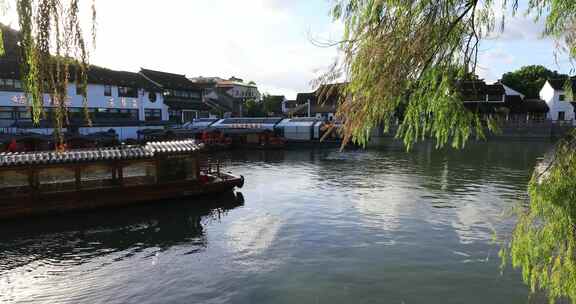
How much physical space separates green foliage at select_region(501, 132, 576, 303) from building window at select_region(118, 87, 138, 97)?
5613 cm

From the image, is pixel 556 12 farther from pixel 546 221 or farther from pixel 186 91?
pixel 186 91

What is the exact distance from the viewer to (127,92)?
5581 centimetres

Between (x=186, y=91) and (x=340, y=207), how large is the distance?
57515 millimetres

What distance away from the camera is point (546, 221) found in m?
5.29

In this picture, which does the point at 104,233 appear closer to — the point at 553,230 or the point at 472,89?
the point at 472,89

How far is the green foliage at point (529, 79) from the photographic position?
83.5 meters

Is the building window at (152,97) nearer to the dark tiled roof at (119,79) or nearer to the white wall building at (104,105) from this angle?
the white wall building at (104,105)

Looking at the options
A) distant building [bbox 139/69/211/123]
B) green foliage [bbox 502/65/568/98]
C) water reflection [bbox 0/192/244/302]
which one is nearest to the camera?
water reflection [bbox 0/192/244/302]

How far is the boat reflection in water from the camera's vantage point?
47.3ft

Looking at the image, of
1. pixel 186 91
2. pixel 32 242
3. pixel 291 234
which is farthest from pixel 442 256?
pixel 186 91

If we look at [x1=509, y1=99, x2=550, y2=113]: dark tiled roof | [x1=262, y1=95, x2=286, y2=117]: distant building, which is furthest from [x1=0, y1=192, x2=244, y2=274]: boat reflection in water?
[x1=262, y1=95, x2=286, y2=117]: distant building

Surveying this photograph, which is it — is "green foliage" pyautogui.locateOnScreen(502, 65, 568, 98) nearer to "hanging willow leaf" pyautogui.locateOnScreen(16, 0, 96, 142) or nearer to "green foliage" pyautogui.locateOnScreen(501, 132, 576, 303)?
"green foliage" pyautogui.locateOnScreen(501, 132, 576, 303)

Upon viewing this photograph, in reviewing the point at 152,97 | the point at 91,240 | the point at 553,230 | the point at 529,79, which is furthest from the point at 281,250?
the point at 529,79

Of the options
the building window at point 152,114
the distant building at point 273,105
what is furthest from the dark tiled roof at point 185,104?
the distant building at point 273,105
